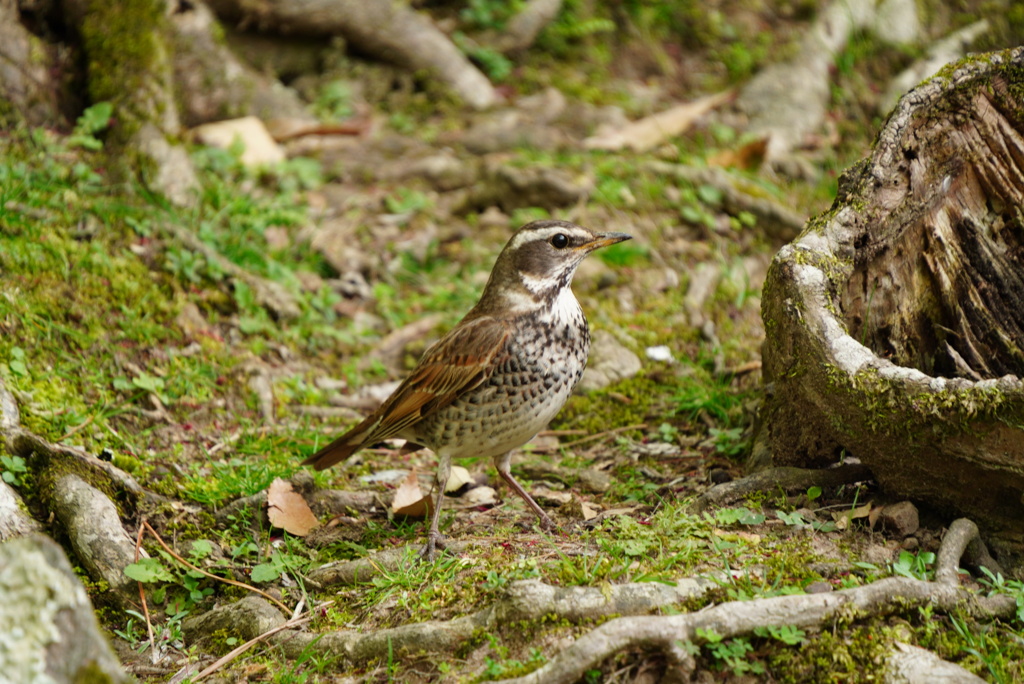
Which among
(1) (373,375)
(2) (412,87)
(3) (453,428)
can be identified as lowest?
(1) (373,375)

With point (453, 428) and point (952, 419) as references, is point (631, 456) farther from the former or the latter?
point (952, 419)

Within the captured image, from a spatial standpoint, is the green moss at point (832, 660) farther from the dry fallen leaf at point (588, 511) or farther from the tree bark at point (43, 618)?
the tree bark at point (43, 618)

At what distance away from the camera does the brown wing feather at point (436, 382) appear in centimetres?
504

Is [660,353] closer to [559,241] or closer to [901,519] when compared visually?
[559,241]

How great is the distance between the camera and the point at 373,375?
7.29 meters

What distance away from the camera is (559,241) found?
17.6ft

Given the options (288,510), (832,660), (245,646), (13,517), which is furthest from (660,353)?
(13,517)

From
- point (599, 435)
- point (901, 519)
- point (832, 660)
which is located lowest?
point (599, 435)

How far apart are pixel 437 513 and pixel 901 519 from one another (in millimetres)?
2244

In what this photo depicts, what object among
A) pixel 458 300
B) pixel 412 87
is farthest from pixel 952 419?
pixel 412 87

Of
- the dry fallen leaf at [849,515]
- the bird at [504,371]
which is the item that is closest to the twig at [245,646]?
the bird at [504,371]

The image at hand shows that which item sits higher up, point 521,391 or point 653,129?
point 653,129

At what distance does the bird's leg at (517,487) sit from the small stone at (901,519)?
1.58m

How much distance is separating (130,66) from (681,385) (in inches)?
205
